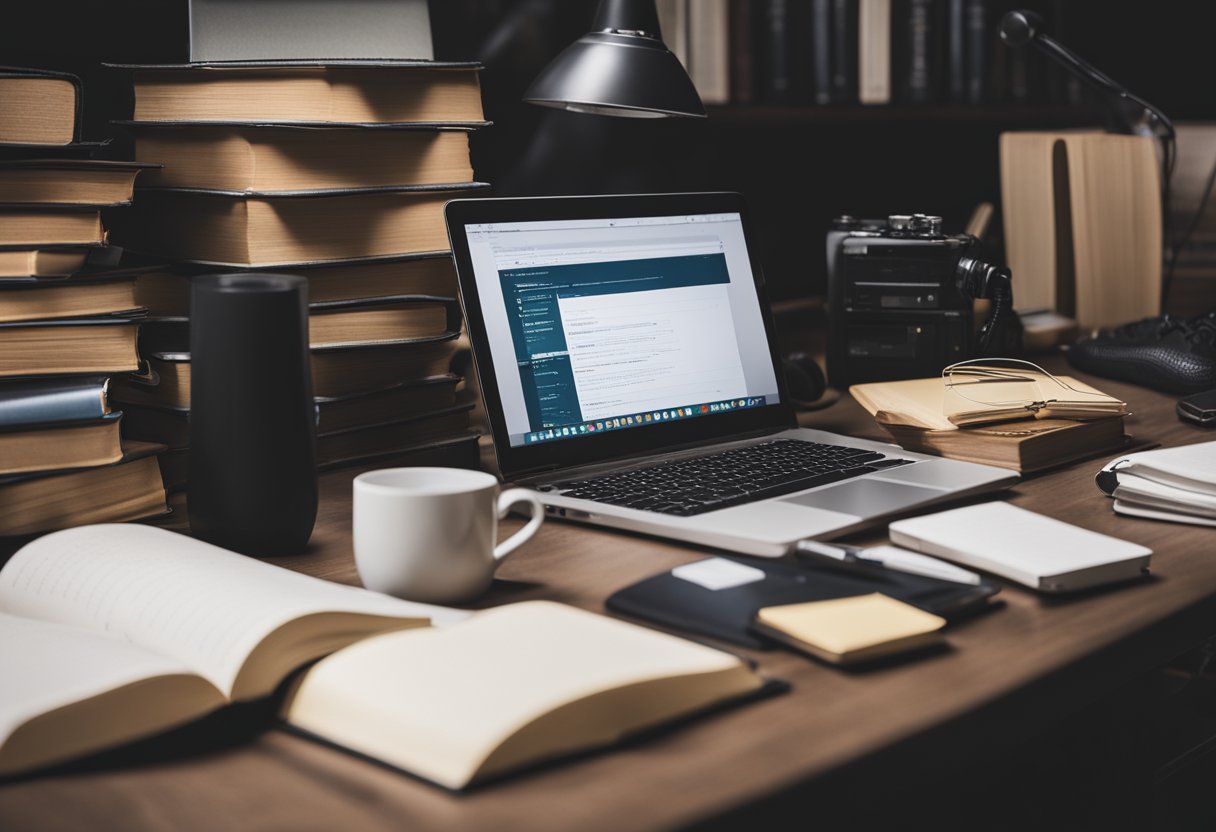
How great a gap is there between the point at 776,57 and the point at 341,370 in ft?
3.39

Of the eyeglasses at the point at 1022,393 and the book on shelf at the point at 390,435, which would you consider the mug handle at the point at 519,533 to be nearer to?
the book on shelf at the point at 390,435

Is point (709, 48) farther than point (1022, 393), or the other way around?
point (709, 48)

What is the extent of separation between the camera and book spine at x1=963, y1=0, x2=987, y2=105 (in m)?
2.16

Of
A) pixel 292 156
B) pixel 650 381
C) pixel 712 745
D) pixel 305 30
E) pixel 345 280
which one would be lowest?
pixel 712 745

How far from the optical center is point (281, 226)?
1082mm

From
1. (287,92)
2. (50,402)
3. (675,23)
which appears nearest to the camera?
(50,402)

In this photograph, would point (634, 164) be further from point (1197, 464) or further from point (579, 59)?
point (1197, 464)

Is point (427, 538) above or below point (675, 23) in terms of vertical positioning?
below

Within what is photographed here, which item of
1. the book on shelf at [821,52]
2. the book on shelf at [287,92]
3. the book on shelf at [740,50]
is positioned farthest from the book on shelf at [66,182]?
the book on shelf at [821,52]

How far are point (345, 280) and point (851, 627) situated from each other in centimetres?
60

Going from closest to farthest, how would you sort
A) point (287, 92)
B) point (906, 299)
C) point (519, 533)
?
point (519, 533), point (287, 92), point (906, 299)

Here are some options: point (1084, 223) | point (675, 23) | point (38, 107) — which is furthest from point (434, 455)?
point (1084, 223)

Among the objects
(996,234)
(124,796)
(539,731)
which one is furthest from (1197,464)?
(996,234)

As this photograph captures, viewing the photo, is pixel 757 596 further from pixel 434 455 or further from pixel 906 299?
pixel 906 299
